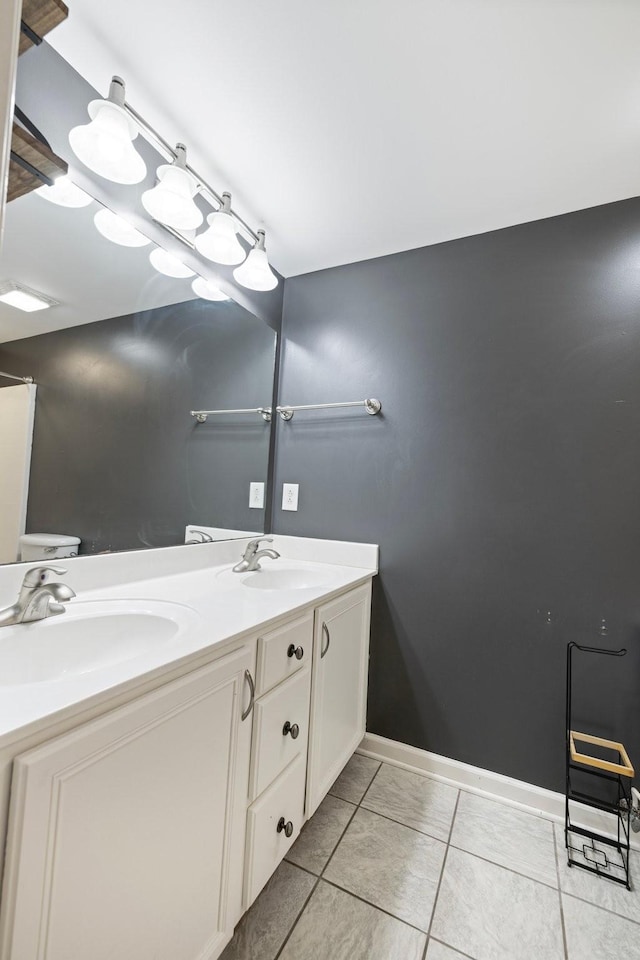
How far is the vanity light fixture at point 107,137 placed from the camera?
1000 mm

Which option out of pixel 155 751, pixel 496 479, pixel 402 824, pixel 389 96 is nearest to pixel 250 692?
pixel 155 751

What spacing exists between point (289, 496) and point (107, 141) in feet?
4.51

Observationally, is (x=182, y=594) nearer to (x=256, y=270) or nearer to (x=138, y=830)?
(x=138, y=830)

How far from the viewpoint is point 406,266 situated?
5.67 ft

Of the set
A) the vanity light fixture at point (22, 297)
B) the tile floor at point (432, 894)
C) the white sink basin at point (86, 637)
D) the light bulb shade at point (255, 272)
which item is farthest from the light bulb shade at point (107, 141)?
the tile floor at point (432, 894)

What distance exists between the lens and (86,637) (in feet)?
2.88

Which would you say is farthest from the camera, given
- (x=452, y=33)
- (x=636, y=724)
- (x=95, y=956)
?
(x=636, y=724)

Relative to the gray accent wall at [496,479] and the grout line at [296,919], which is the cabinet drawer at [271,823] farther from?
the gray accent wall at [496,479]

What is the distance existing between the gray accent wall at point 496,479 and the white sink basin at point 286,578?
246 millimetres

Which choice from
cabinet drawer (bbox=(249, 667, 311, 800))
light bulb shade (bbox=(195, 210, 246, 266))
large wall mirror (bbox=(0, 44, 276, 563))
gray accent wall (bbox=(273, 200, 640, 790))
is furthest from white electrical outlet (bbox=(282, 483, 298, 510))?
light bulb shade (bbox=(195, 210, 246, 266))

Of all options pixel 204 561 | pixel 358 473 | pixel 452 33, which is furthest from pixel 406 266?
pixel 204 561

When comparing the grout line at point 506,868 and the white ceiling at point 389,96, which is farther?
the grout line at point 506,868

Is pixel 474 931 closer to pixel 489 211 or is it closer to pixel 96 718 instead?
pixel 96 718

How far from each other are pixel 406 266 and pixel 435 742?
2019 millimetres
